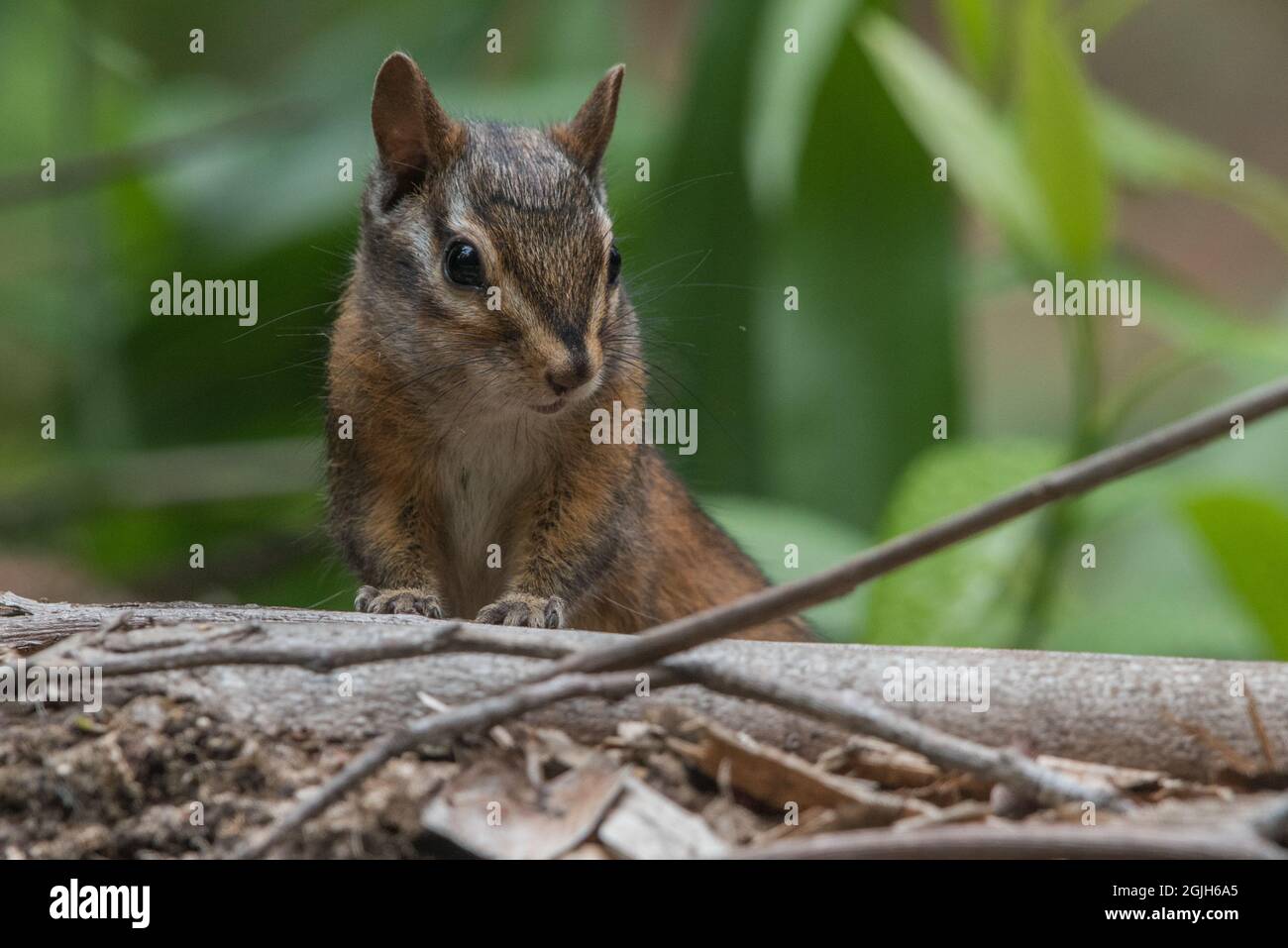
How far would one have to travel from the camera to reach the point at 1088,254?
15.2ft

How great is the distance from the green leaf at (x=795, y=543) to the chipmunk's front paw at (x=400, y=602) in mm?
1348

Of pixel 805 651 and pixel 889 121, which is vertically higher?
pixel 889 121

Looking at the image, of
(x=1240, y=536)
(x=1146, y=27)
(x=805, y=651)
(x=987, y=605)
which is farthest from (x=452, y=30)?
(x=1146, y=27)

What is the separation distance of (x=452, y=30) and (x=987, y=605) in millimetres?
4055

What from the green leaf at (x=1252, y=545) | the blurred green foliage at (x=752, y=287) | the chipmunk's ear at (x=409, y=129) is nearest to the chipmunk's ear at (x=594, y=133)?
the chipmunk's ear at (x=409, y=129)

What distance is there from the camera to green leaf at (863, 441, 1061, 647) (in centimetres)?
439

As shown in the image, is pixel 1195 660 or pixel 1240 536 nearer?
pixel 1195 660

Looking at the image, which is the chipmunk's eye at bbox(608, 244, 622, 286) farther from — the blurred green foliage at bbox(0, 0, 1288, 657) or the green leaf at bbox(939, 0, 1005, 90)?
the green leaf at bbox(939, 0, 1005, 90)

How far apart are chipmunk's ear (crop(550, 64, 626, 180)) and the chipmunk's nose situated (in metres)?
0.70

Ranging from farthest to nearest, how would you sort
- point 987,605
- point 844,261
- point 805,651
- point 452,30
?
point 452,30 → point 844,261 → point 987,605 → point 805,651

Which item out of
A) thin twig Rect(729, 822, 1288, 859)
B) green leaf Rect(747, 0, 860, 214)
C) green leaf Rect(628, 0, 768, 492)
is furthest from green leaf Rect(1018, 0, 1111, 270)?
thin twig Rect(729, 822, 1288, 859)

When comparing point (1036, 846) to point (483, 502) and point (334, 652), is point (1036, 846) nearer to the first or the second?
point (334, 652)

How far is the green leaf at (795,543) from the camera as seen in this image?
181 inches

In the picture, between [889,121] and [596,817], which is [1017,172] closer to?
[889,121]
